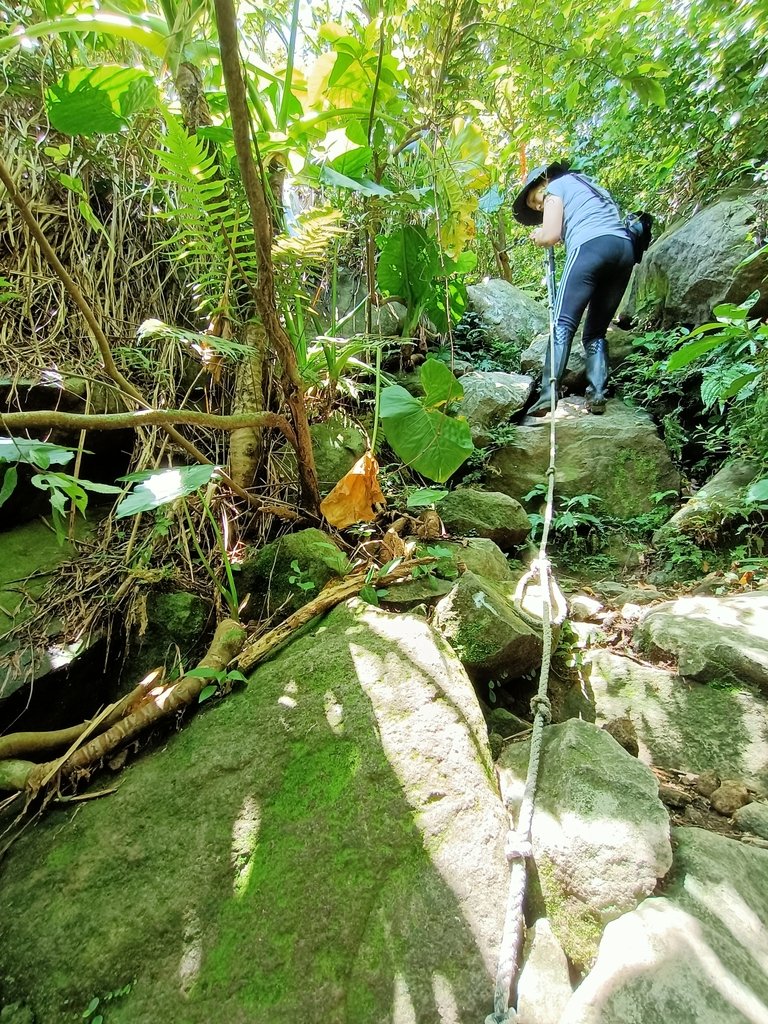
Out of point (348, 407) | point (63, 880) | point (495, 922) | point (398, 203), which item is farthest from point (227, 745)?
point (398, 203)

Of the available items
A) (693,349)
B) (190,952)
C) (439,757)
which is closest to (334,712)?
(439,757)

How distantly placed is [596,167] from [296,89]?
480 cm

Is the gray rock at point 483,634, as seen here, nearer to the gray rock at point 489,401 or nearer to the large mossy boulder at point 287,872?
the large mossy boulder at point 287,872

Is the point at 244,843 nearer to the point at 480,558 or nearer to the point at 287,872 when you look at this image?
the point at 287,872

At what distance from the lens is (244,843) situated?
0.86 meters

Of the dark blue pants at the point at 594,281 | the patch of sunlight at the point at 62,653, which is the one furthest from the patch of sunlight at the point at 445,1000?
the dark blue pants at the point at 594,281

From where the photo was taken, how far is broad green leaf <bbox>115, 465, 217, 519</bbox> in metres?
0.85

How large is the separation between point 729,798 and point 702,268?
3734 mm

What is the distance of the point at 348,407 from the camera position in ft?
8.13

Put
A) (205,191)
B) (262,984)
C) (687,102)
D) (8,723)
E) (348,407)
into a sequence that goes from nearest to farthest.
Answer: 1. (262,984)
2. (8,723)
3. (205,191)
4. (348,407)
5. (687,102)

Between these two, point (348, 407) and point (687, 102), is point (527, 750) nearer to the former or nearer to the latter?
point (348, 407)

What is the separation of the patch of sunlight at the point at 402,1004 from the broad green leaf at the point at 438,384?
1.59 meters

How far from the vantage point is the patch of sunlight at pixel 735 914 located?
64cm

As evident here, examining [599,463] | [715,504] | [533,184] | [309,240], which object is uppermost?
[533,184]
